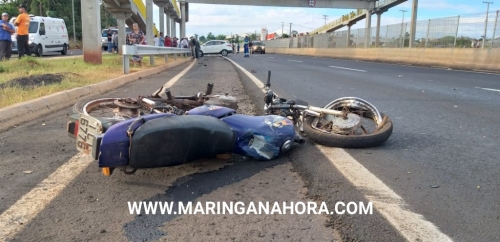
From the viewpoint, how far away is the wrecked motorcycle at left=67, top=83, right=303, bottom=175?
2.56 m

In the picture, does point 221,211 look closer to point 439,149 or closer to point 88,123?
point 88,123

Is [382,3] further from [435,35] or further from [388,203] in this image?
[388,203]

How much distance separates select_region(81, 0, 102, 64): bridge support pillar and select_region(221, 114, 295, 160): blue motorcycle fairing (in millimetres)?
10329

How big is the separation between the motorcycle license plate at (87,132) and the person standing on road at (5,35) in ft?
35.8

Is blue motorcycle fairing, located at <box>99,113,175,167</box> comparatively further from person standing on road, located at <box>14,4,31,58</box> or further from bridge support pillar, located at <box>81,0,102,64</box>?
person standing on road, located at <box>14,4,31,58</box>

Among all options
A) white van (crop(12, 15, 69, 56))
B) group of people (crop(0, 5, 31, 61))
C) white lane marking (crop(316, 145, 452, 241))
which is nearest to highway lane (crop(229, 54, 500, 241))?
white lane marking (crop(316, 145, 452, 241))

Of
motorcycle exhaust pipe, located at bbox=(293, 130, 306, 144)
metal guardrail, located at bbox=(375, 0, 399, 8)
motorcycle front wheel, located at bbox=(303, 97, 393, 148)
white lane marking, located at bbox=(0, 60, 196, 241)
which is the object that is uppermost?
metal guardrail, located at bbox=(375, 0, 399, 8)

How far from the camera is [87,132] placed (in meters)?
2.77

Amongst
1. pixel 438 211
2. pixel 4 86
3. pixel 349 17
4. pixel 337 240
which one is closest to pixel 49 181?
pixel 337 240

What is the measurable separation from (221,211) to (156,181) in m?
0.66

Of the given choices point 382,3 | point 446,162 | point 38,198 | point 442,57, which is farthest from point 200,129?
point 382,3

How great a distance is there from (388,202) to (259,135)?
46.2 inches

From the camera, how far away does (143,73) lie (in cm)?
1194

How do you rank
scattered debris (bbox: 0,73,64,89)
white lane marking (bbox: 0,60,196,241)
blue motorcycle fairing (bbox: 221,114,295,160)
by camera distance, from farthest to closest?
scattered debris (bbox: 0,73,64,89) → blue motorcycle fairing (bbox: 221,114,295,160) → white lane marking (bbox: 0,60,196,241)
